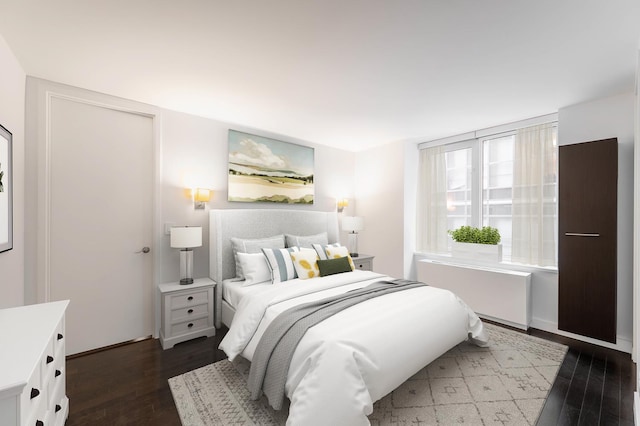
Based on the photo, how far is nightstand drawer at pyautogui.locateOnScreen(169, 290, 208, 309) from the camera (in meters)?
2.84

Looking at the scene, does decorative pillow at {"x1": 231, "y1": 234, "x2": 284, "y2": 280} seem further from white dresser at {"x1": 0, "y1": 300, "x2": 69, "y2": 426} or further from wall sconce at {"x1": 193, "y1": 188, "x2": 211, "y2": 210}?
white dresser at {"x1": 0, "y1": 300, "x2": 69, "y2": 426}

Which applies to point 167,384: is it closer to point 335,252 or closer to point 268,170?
point 335,252

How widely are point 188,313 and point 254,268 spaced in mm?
804

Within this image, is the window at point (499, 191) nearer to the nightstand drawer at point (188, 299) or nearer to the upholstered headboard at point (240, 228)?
the upholstered headboard at point (240, 228)

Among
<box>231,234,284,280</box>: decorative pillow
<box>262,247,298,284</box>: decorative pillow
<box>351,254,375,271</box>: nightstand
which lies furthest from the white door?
<box>351,254,375,271</box>: nightstand

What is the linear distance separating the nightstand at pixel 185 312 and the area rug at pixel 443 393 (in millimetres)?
633

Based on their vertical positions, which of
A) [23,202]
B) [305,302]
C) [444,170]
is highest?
[444,170]

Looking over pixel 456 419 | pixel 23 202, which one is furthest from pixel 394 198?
pixel 23 202

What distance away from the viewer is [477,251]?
382 cm

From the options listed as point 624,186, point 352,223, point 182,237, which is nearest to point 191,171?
point 182,237

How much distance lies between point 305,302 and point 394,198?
2.80m

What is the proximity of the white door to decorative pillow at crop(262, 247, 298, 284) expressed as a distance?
1.32 meters

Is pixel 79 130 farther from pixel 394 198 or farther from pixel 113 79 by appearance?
pixel 394 198

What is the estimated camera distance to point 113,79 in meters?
2.47
